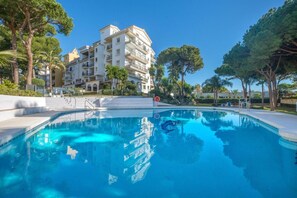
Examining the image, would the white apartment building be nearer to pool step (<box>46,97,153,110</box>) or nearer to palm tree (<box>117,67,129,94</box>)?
palm tree (<box>117,67,129,94</box>)

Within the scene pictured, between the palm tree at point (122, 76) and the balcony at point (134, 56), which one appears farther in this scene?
the balcony at point (134, 56)

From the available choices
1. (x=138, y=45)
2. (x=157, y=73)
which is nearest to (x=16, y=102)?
(x=157, y=73)

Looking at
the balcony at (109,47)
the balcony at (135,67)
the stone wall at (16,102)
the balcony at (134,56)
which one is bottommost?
the stone wall at (16,102)

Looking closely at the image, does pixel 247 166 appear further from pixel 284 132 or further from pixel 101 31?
pixel 101 31

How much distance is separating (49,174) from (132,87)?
1066 inches

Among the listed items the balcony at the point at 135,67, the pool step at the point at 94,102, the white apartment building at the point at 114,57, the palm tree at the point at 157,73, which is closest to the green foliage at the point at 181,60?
the palm tree at the point at 157,73

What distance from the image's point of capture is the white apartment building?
113 feet

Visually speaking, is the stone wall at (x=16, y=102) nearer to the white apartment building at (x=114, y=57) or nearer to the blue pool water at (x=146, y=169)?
the blue pool water at (x=146, y=169)

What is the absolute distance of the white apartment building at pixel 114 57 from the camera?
34.3 meters

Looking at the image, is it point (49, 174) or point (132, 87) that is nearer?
point (49, 174)

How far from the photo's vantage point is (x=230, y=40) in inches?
1054

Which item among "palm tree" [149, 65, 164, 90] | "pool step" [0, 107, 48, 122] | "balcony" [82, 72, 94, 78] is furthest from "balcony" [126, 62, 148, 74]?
"pool step" [0, 107, 48, 122]

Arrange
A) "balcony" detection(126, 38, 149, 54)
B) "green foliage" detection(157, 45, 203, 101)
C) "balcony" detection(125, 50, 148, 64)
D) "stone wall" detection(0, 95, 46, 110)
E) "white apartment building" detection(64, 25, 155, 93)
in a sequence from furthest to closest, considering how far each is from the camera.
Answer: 1. "balcony" detection(126, 38, 149, 54)
2. "white apartment building" detection(64, 25, 155, 93)
3. "balcony" detection(125, 50, 148, 64)
4. "green foliage" detection(157, 45, 203, 101)
5. "stone wall" detection(0, 95, 46, 110)

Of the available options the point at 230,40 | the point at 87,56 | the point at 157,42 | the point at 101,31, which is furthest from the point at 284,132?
Answer: the point at 157,42
